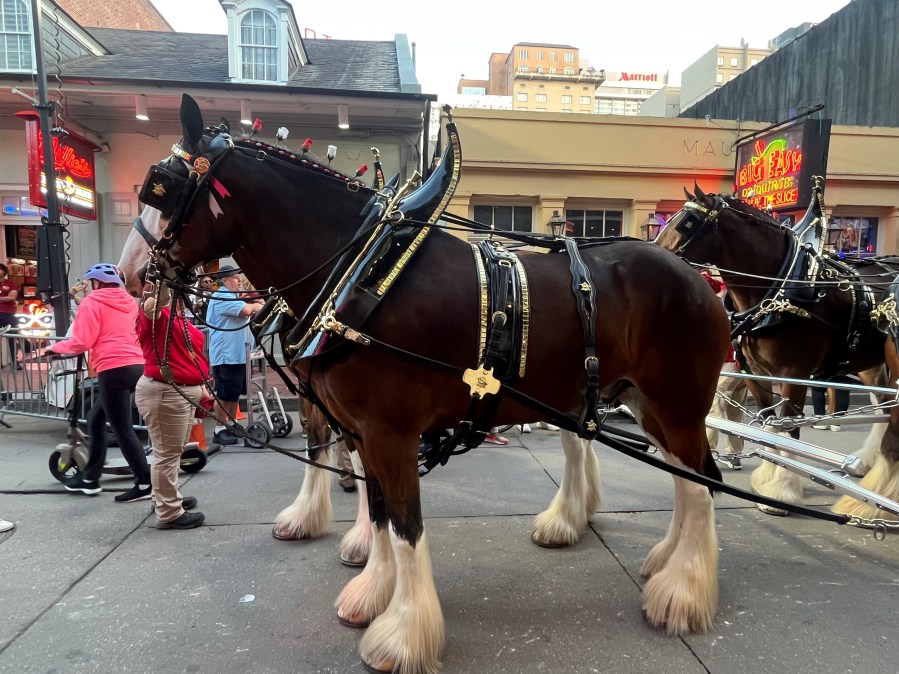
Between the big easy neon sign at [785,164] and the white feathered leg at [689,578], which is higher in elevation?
the big easy neon sign at [785,164]

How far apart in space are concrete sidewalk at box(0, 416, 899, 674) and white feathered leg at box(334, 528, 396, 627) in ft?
0.26

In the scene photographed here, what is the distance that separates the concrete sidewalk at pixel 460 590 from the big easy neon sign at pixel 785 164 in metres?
7.15

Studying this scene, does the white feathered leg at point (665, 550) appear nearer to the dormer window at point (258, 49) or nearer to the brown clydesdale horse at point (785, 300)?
the brown clydesdale horse at point (785, 300)

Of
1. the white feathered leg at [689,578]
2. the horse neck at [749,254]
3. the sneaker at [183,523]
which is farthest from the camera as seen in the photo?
the horse neck at [749,254]

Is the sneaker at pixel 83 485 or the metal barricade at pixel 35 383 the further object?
the metal barricade at pixel 35 383

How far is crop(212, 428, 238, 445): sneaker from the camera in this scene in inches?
231

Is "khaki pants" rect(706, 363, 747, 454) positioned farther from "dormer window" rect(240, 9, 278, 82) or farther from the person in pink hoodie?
"dormer window" rect(240, 9, 278, 82)

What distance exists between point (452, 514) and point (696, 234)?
2.64m

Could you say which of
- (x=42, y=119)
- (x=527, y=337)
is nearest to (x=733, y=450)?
(x=527, y=337)

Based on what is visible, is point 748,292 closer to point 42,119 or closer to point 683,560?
point 683,560

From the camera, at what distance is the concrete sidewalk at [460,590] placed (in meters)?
2.38

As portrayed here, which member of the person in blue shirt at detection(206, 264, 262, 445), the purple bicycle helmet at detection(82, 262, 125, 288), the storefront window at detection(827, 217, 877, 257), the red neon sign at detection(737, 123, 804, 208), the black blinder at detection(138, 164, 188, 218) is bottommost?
the person in blue shirt at detection(206, 264, 262, 445)

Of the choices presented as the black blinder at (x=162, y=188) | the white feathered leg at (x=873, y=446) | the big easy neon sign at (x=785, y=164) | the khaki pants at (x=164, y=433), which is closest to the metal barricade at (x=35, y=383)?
the khaki pants at (x=164, y=433)

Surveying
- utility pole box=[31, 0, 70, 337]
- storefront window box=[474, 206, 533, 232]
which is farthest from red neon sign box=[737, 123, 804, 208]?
utility pole box=[31, 0, 70, 337]
